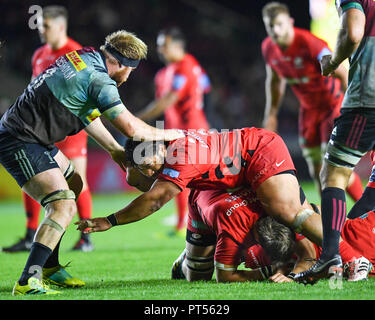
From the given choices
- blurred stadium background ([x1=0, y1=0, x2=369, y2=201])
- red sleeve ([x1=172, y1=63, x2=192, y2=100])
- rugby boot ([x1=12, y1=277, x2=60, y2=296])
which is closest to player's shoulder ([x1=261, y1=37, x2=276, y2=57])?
red sleeve ([x1=172, y1=63, x2=192, y2=100])

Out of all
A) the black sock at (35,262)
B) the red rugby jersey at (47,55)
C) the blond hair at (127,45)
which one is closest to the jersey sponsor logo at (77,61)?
the blond hair at (127,45)

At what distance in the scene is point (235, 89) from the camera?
18516mm

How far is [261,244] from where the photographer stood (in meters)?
4.51

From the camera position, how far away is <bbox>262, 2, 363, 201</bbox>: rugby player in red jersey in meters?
7.25

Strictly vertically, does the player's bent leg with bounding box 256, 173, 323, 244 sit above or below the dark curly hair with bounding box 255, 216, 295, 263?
above

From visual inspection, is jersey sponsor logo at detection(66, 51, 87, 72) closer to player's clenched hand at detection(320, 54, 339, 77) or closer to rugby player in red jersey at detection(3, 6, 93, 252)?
player's clenched hand at detection(320, 54, 339, 77)

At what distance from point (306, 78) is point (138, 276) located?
134 inches

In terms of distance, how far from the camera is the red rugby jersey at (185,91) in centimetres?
894

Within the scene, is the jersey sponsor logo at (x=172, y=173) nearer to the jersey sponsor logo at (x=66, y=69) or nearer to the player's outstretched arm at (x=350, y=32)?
the jersey sponsor logo at (x=66, y=69)

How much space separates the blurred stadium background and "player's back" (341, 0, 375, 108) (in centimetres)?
1039

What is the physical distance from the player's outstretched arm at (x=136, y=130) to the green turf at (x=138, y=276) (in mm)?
1014

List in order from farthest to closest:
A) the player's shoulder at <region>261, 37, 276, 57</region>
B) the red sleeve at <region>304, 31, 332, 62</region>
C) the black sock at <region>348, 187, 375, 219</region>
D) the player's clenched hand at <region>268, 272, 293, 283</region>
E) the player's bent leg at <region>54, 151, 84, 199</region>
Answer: the player's shoulder at <region>261, 37, 276, 57</region> < the red sleeve at <region>304, 31, 332, 62</region> < the black sock at <region>348, 187, 375, 219</region> < the player's bent leg at <region>54, 151, 84, 199</region> < the player's clenched hand at <region>268, 272, 293, 283</region>

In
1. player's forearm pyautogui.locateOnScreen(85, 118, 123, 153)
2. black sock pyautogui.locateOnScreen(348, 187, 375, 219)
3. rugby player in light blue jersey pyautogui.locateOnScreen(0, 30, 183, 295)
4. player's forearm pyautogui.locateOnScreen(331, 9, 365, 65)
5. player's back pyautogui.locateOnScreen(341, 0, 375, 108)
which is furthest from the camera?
player's forearm pyautogui.locateOnScreen(85, 118, 123, 153)
